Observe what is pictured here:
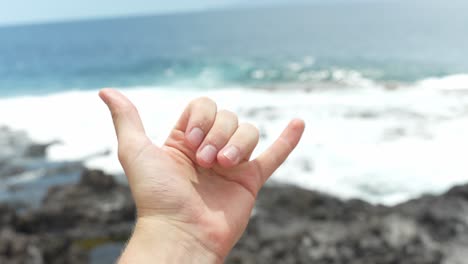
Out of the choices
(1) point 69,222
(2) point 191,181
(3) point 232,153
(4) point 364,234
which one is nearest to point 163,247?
(2) point 191,181

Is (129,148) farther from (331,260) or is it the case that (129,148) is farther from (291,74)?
(291,74)

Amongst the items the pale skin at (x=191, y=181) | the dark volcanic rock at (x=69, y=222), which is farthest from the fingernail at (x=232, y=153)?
the dark volcanic rock at (x=69, y=222)

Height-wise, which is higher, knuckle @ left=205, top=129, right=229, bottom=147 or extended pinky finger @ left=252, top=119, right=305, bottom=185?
knuckle @ left=205, top=129, right=229, bottom=147

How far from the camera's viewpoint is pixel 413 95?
52.7ft

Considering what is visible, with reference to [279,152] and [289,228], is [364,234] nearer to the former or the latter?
[289,228]

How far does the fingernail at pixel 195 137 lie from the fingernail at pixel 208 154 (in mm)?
57

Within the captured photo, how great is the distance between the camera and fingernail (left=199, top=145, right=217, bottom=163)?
1.81 meters

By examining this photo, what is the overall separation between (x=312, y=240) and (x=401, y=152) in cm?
523

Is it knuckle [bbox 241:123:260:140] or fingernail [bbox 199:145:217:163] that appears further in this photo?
knuckle [bbox 241:123:260:140]

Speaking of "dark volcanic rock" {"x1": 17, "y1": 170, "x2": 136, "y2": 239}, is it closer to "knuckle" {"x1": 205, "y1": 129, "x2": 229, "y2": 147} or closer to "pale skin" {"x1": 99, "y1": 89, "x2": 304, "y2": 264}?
"pale skin" {"x1": 99, "y1": 89, "x2": 304, "y2": 264}

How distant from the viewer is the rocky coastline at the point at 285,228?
5.28m

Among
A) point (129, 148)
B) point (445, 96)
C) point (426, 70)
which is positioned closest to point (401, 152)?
point (445, 96)

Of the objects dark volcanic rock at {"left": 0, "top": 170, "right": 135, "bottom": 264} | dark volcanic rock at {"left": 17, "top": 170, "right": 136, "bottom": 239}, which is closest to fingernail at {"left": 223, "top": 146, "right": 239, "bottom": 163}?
dark volcanic rock at {"left": 0, "top": 170, "right": 135, "bottom": 264}

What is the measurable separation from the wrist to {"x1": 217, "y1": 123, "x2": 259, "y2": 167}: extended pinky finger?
13.4 inches
